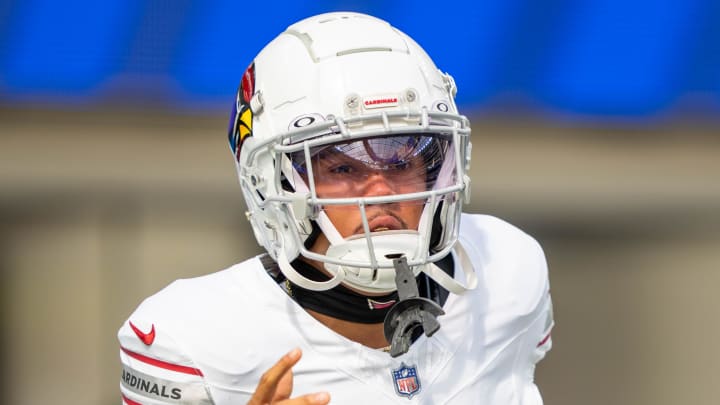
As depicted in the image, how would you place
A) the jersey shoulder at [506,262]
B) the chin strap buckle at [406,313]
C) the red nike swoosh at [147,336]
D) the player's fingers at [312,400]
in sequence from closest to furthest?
the player's fingers at [312,400], the chin strap buckle at [406,313], the red nike swoosh at [147,336], the jersey shoulder at [506,262]

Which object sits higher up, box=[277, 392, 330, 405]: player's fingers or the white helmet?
the white helmet

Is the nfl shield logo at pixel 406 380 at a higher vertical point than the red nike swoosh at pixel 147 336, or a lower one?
lower

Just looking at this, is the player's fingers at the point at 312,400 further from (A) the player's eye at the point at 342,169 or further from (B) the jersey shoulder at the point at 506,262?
(B) the jersey shoulder at the point at 506,262

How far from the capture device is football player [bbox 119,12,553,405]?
1502 millimetres

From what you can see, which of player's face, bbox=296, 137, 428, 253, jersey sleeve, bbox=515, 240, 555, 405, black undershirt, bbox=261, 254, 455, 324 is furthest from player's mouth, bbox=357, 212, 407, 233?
jersey sleeve, bbox=515, 240, 555, 405

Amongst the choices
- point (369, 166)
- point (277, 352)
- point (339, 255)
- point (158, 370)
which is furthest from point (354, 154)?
point (158, 370)

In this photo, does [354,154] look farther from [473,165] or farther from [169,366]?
[473,165]

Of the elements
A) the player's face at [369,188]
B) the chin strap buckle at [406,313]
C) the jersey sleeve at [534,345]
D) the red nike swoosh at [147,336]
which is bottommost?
the jersey sleeve at [534,345]

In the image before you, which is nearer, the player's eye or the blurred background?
the player's eye

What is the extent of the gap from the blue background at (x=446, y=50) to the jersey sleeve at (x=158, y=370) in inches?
A: 45.1

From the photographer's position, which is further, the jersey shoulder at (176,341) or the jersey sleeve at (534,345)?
the jersey sleeve at (534,345)

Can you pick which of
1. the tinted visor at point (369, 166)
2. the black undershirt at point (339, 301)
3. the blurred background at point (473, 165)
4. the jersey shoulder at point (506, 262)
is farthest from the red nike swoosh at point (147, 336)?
the blurred background at point (473, 165)

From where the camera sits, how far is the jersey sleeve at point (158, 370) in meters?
1.53

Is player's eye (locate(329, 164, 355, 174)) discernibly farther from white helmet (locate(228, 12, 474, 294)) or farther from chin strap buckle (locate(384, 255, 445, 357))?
chin strap buckle (locate(384, 255, 445, 357))
